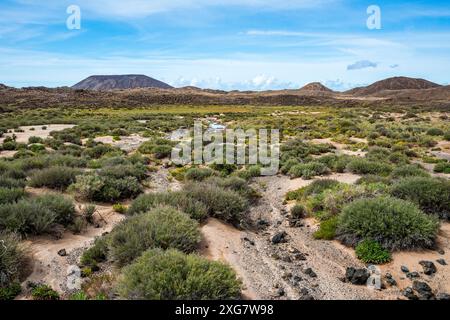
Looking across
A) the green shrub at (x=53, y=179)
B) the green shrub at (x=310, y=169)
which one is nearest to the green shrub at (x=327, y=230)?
the green shrub at (x=310, y=169)

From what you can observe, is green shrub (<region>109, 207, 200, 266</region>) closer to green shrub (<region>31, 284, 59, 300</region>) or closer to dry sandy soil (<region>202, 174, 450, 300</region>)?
dry sandy soil (<region>202, 174, 450, 300</region>)

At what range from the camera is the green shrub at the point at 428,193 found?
10.5m

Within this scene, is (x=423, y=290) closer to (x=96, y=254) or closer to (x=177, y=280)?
(x=177, y=280)

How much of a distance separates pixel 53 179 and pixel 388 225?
432 inches

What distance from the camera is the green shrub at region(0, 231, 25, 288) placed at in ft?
21.6

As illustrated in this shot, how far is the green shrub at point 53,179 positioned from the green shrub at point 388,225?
958 centimetres

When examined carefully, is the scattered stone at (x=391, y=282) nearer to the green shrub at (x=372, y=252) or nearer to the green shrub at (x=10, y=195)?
the green shrub at (x=372, y=252)

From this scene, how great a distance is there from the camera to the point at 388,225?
8.73 m

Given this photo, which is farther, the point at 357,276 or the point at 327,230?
the point at 327,230

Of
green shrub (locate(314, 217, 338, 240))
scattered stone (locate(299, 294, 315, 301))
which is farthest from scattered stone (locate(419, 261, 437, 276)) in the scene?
scattered stone (locate(299, 294, 315, 301))

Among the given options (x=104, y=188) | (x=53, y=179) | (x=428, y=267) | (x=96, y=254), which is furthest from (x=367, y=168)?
(x=53, y=179)

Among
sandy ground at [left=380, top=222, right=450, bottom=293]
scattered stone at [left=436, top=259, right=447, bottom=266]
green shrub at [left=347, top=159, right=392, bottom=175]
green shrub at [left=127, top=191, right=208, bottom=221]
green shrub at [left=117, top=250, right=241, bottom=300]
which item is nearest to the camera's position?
green shrub at [left=117, top=250, right=241, bottom=300]

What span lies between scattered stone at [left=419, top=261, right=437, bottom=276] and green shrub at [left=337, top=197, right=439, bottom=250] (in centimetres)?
58

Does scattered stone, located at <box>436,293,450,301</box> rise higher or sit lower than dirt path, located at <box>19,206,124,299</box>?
lower
